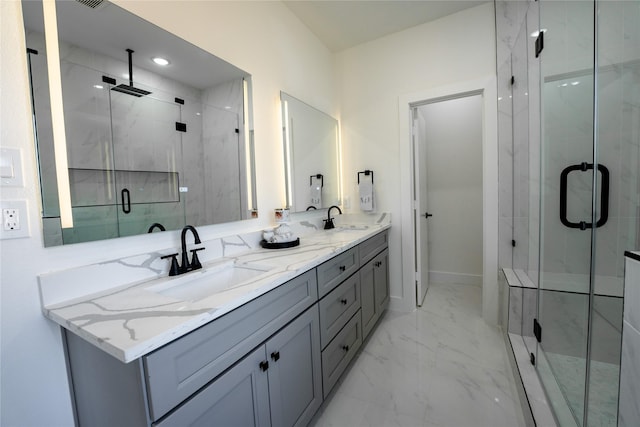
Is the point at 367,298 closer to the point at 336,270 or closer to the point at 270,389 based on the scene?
the point at 336,270

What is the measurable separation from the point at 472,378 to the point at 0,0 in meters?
2.70

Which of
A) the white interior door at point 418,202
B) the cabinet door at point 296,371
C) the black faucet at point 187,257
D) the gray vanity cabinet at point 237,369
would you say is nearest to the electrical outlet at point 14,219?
the gray vanity cabinet at point 237,369

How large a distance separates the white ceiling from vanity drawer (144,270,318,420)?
7.09ft

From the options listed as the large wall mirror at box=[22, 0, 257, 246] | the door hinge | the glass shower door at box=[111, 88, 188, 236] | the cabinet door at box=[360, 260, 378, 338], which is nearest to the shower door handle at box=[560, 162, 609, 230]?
the door hinge

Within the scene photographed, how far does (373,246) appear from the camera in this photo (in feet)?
7.13

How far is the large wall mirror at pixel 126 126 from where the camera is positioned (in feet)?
3.00

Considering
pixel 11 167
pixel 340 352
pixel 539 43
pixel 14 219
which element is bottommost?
pixel 340 352

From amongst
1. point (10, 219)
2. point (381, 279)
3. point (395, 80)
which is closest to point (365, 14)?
point (395, 80)

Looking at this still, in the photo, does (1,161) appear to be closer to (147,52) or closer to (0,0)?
(0,0)

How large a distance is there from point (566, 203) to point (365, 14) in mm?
2040

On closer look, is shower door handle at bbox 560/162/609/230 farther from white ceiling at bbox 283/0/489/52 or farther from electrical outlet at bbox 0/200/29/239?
electrical outlet at bbox 0/200/29/239

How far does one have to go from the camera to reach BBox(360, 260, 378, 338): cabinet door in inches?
76.2

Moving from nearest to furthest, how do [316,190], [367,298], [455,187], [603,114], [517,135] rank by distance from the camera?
[603,114], [367,298], [517,135], [316,190], [455,187]

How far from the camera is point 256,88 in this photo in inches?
70.5
